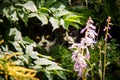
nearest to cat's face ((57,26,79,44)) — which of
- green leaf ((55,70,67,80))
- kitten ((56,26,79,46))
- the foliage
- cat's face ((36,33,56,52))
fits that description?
kitten ((56,26,79,46))

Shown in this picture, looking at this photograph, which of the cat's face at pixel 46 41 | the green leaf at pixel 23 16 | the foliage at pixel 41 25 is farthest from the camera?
the cat's face at pixel 46 41

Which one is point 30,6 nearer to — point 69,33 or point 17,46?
point 17,46

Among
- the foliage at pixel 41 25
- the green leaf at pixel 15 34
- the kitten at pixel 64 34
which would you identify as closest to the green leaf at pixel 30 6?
the foliage at pixel 41 25

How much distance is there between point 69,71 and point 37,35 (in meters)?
0.96

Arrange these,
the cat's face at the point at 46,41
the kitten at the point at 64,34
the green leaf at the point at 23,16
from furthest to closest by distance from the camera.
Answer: the kitten at the point at 64,34 < the cat's face at the point at 46,41 < the green leaf at the point at 23,16

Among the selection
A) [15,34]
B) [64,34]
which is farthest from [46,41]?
[15,34]

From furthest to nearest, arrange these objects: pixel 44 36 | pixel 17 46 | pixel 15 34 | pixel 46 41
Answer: pixel 44 36 < pixel 46 41 < pixel 15 34 < pixel 17 46

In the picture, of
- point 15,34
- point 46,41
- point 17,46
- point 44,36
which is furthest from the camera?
point 44,36

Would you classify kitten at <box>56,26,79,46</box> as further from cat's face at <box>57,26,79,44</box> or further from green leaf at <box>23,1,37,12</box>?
green leaf at <box>23,1,37,12</box>

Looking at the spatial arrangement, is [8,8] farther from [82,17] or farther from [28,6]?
[82,17]

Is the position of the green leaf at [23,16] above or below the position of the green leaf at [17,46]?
above

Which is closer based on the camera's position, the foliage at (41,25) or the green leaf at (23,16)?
the foliage at (41,25)

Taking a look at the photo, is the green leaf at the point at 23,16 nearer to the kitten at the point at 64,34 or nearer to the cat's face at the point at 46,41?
the cat's face at the point at 46,41

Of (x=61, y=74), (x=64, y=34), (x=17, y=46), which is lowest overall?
(x=61, y=74)
